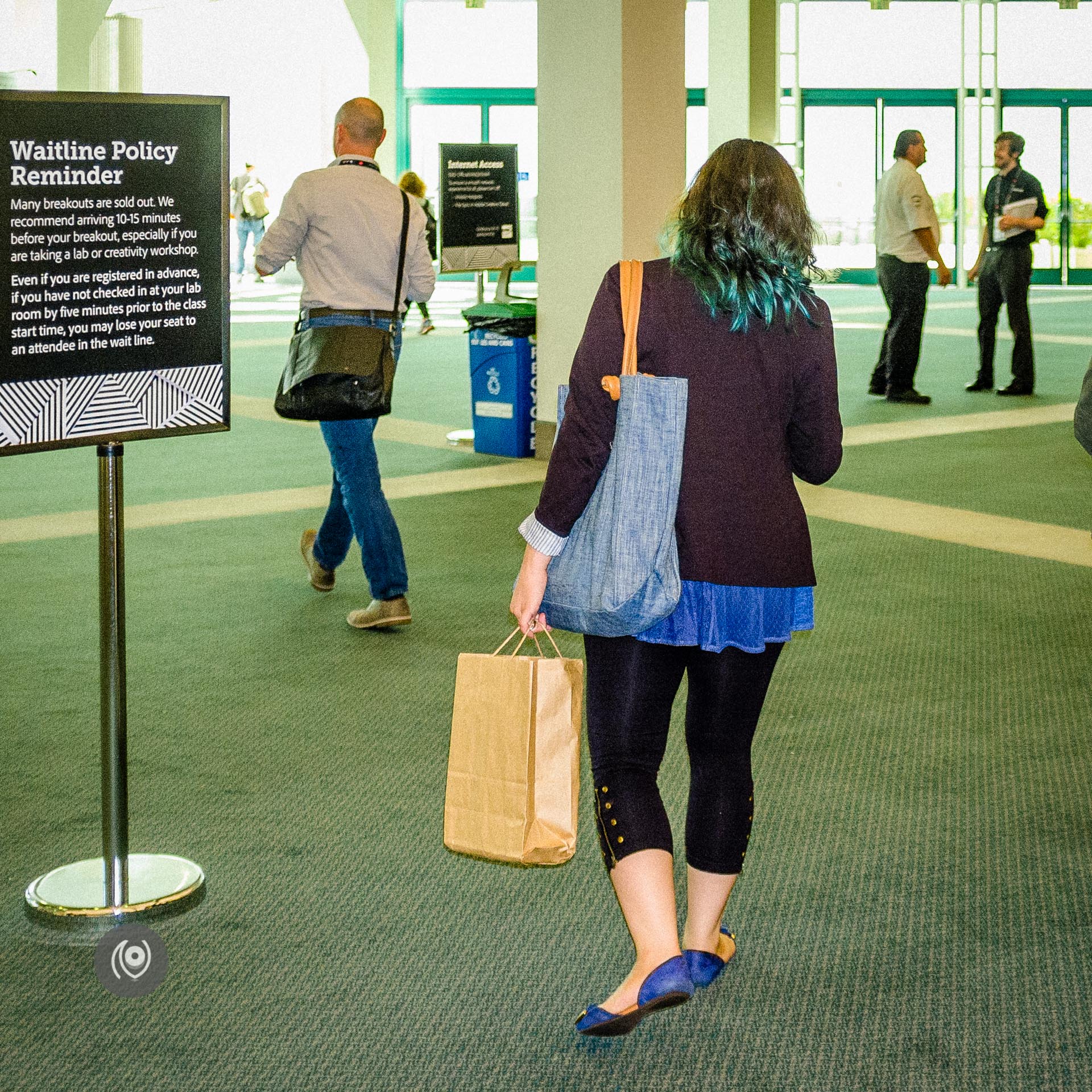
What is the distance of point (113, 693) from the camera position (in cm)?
336

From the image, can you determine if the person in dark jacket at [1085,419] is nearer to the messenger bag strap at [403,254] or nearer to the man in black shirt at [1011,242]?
the messenger bag strap at [403,254]

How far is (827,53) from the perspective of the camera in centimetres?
2648

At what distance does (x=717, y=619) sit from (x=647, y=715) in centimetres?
23

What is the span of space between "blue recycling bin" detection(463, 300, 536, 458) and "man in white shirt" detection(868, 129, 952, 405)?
10.8 feet

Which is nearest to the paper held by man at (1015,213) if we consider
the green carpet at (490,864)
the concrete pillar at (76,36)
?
the green carpet at (490,864)

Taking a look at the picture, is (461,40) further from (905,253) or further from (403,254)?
(403,254)

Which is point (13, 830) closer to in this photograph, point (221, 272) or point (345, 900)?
point (345, 900)

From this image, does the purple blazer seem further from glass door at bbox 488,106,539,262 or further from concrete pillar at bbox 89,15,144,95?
glass door at bbox 488,106,539,262

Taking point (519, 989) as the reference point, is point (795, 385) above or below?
above

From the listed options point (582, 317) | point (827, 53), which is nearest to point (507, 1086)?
point (582, 317)

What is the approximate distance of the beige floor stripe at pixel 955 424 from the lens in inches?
415

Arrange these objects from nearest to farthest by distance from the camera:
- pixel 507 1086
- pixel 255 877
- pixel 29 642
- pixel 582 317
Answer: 1. pixel 507 1086
2. pixel 255 877
3. pixel 29 642
4. pixel 582 317

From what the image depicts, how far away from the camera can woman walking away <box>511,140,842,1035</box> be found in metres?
2.67

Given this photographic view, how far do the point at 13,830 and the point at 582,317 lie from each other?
608 cm
